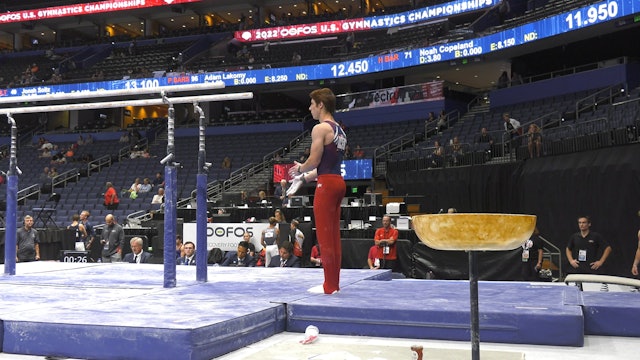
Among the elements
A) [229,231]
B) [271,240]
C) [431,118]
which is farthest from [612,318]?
[431,118]

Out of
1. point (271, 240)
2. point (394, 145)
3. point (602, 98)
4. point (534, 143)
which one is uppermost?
point (602, 98)

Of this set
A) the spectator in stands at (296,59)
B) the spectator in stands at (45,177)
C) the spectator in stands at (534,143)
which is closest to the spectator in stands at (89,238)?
the spectator in stands at (45,177)

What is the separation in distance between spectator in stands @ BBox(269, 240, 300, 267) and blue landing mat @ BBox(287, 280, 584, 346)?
6.31 meters

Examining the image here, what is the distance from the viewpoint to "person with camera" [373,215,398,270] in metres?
10.1

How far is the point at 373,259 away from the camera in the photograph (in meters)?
10.3

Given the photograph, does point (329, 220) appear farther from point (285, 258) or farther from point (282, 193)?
point (282, 193)

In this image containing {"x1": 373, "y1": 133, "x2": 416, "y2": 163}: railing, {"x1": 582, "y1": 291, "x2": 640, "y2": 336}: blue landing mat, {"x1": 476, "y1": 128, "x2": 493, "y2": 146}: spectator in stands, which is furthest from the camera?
{"x1": 373, "y1": 133, "x2": 416, "y2": 163}: railing

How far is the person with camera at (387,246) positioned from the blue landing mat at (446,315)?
5.41 meters

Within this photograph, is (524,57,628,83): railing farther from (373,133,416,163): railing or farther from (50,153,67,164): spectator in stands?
(50,153,67,164): spectator in stands

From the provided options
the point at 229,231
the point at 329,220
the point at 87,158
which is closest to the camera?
the point at 329,220

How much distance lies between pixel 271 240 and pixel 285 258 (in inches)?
20.8

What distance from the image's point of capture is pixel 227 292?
482cm

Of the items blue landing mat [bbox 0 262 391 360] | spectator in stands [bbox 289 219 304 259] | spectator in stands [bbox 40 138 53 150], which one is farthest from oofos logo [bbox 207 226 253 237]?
spectator in stands [bbox 40 138 53 150]

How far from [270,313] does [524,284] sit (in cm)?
258
